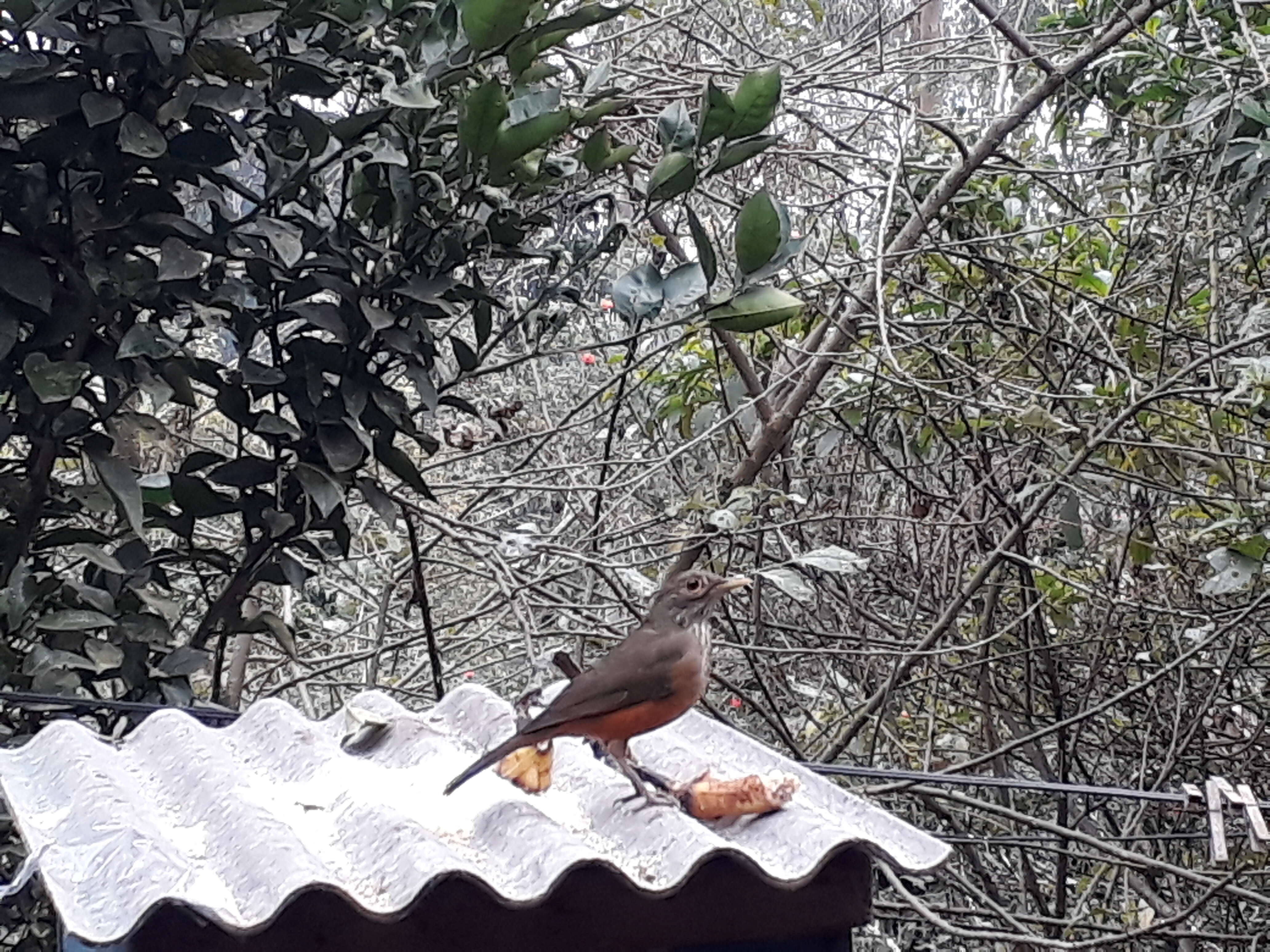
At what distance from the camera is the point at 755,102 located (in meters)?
2.23

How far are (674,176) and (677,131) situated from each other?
0.11 metres

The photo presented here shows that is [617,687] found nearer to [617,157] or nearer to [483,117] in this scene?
[483,117]

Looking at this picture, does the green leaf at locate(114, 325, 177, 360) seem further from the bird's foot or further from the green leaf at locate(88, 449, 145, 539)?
the bird's foot

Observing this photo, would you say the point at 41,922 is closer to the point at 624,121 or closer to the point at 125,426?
the point at 125,426

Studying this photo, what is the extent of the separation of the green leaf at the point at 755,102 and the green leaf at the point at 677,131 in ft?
0.29

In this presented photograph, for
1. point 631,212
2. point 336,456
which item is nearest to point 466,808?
point 336,456

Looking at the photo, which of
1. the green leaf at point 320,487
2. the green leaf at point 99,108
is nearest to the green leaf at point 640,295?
the green leaf at point 320,487

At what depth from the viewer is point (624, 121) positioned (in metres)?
3.32

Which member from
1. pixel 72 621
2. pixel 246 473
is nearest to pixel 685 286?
pixel 246 473

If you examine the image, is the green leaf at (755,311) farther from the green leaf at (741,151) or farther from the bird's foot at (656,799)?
the bird's foot at (656,799)

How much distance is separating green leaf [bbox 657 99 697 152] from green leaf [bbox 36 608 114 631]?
1260mm

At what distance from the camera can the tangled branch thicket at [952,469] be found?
9.72ft

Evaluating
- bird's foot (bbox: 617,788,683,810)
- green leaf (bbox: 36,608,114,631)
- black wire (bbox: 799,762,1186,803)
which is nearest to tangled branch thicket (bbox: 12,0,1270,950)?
green leaf (bbox: 36,608,114,631)

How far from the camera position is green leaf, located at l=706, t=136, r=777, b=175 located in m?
2.27
